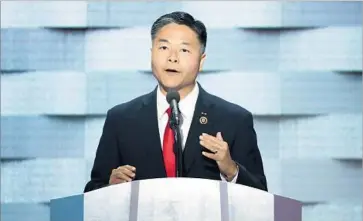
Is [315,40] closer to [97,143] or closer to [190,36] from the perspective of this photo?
[190,36]

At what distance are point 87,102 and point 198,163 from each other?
583 mm

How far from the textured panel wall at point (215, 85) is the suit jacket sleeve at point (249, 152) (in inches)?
3.8

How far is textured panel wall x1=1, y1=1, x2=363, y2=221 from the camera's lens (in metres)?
2.66

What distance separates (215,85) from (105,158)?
539mm

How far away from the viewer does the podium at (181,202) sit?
1764mm

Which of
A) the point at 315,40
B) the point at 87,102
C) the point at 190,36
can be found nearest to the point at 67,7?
the point at 87,102

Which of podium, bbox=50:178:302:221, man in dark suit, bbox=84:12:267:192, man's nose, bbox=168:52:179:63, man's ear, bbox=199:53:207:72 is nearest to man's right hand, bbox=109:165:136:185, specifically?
man in dark suit, bbox=84:12:267:192

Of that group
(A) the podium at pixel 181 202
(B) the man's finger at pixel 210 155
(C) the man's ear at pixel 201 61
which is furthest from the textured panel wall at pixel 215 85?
(A) the podium at pixel 181 202

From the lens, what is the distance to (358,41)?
2703 mm

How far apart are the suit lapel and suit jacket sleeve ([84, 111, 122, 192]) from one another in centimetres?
28

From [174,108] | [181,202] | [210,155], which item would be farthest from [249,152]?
[181,202]

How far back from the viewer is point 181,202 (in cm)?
177

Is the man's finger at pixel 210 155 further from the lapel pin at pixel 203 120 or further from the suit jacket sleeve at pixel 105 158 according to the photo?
the suit jacket sleeve at pixel 105 158

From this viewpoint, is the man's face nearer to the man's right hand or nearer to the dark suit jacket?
the dark suit jacket
